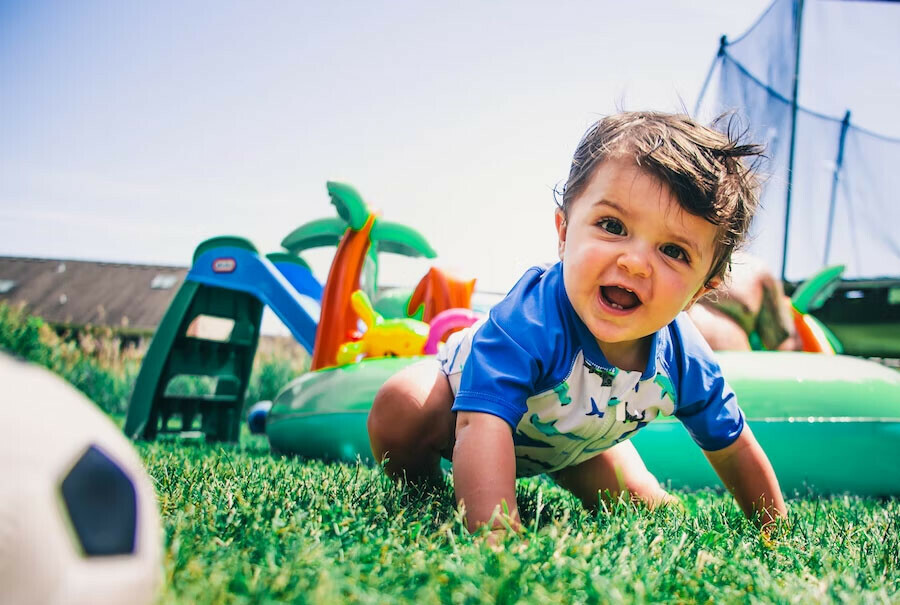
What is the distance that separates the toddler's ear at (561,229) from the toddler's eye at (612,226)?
206 mm

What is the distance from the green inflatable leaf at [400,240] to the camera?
485 centimetres

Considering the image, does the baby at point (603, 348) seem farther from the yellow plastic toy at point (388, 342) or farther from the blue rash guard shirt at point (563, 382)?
the yellow plastic toy at point (388, 342)

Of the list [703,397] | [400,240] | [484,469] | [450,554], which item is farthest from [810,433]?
[400,240]

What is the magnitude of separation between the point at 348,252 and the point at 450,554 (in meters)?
3.74

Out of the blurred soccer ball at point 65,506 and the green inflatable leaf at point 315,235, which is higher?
the green inflatable leaf at point 315,235

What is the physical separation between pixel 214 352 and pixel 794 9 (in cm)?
752

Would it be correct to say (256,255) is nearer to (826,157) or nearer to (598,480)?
(598,480)

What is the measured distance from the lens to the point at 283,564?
0.97 meters

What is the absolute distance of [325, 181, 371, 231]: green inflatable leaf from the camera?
4.64 m

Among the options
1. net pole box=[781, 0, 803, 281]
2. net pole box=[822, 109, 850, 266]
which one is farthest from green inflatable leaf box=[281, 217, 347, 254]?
net pole box=[822, 109, 850, 266]

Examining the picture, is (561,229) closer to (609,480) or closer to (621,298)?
(621,298)

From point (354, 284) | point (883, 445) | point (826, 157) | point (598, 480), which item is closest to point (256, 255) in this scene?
point (354, 284)

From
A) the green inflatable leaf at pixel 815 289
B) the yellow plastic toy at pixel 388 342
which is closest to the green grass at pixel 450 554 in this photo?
the yellow plastic toy at pixel 388 342

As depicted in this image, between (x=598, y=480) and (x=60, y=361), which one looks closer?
(x=598, y=480)
